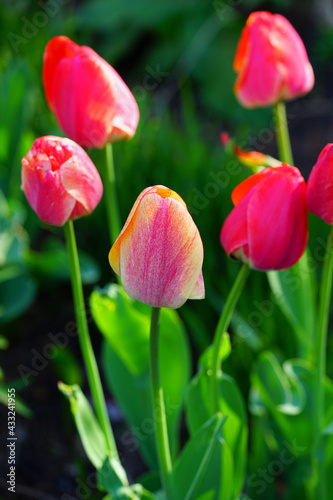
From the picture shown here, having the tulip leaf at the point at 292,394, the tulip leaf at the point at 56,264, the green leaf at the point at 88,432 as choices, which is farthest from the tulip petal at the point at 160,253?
the tulip leaf at the point at 56,264

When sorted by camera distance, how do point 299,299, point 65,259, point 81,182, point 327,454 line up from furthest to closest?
point 65,259 → point 299,299 → point 327,454 → point 81,182

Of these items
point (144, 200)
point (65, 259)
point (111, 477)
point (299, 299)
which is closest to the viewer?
point (144, 200)

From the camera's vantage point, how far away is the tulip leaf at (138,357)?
0.75 m

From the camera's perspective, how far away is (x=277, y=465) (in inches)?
36.2

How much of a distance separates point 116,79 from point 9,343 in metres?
0.84

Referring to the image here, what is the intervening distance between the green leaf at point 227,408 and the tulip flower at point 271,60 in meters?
0.37

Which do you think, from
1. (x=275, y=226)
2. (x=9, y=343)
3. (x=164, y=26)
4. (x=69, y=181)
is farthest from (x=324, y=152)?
(x=164, y=26)

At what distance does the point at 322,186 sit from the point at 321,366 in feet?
0.85

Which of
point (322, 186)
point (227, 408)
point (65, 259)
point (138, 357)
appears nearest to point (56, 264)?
point (65, 259)

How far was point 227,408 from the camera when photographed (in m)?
0.72

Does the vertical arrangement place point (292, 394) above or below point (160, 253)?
below

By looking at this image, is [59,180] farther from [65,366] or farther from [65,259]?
[65,259]

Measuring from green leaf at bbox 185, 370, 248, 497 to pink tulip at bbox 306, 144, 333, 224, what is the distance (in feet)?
0.91

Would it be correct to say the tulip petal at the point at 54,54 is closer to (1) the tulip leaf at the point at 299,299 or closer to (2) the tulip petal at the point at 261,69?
(2) the tulip petal at the point at 261,69
